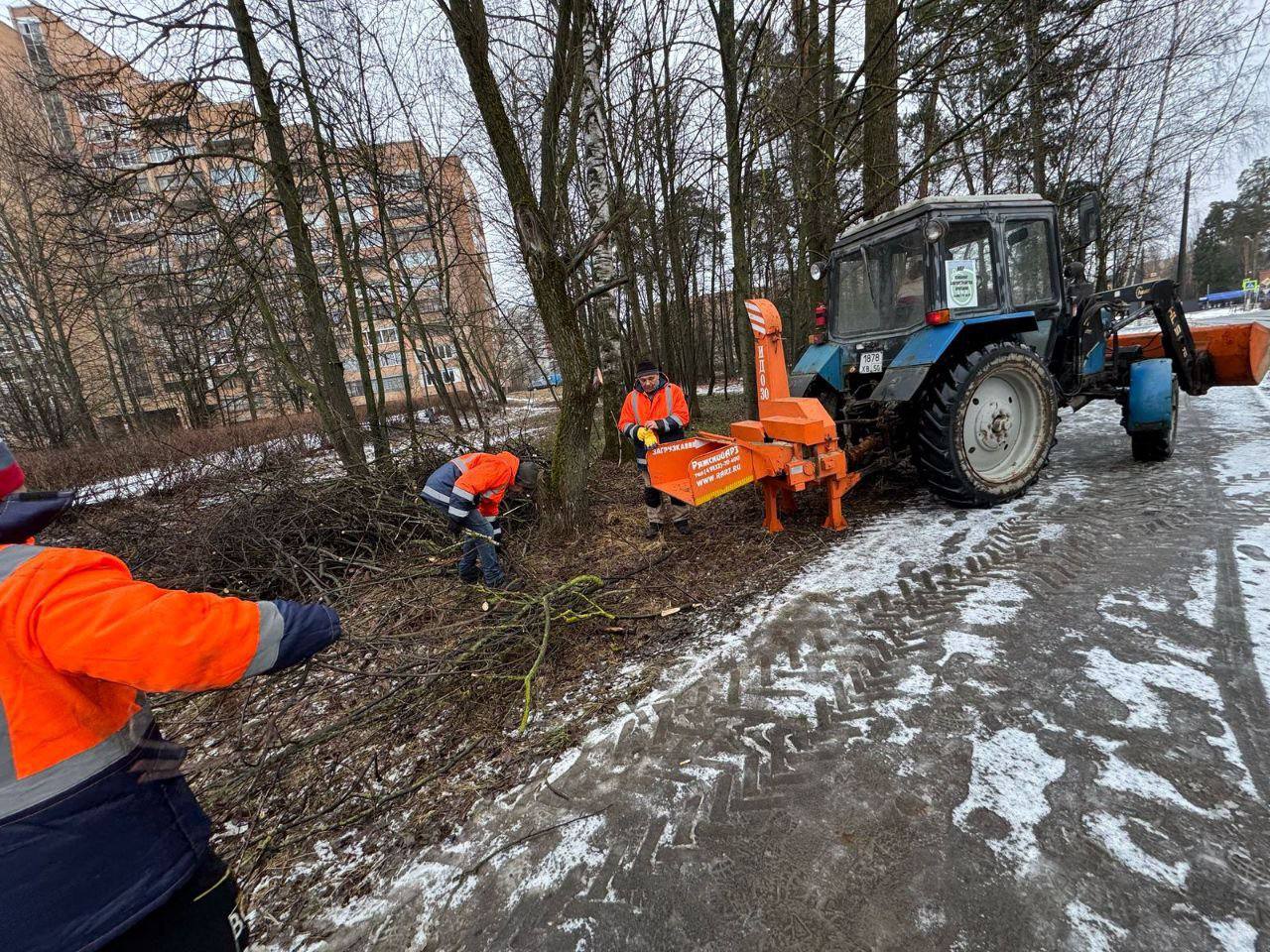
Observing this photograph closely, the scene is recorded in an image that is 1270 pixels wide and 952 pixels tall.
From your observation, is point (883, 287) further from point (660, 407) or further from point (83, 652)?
point (83, 652)

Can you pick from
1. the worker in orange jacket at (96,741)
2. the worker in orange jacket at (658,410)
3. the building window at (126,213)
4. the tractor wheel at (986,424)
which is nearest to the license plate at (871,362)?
the tractor wheel at (986,424)

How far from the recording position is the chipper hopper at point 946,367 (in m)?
4.11

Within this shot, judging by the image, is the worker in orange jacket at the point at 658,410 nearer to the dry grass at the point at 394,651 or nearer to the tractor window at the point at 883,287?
the dry grass at the point at 394,651

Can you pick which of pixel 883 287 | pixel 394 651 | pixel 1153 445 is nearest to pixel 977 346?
pixel 883 287

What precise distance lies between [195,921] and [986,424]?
5661mm

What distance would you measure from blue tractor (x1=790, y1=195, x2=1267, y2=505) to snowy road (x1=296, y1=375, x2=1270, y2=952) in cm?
161

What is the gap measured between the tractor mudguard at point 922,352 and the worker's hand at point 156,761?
174 inches

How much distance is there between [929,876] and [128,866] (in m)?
2.18

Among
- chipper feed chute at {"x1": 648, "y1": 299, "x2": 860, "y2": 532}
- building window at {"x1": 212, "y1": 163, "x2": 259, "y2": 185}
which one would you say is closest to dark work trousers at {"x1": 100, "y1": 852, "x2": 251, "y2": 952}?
chipper feed chute at {"x1": 648, "y1": 299, "x2": 860, "y2": 532}

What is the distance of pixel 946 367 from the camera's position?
4.30m

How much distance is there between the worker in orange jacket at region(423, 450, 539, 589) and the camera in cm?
414

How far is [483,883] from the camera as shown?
1.82m

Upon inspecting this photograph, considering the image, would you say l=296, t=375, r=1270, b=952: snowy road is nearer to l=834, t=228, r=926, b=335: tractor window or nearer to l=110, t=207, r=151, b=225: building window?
l=834, t=228, r=926, b=335: tractor window

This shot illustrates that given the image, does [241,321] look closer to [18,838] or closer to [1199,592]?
[18,838]
